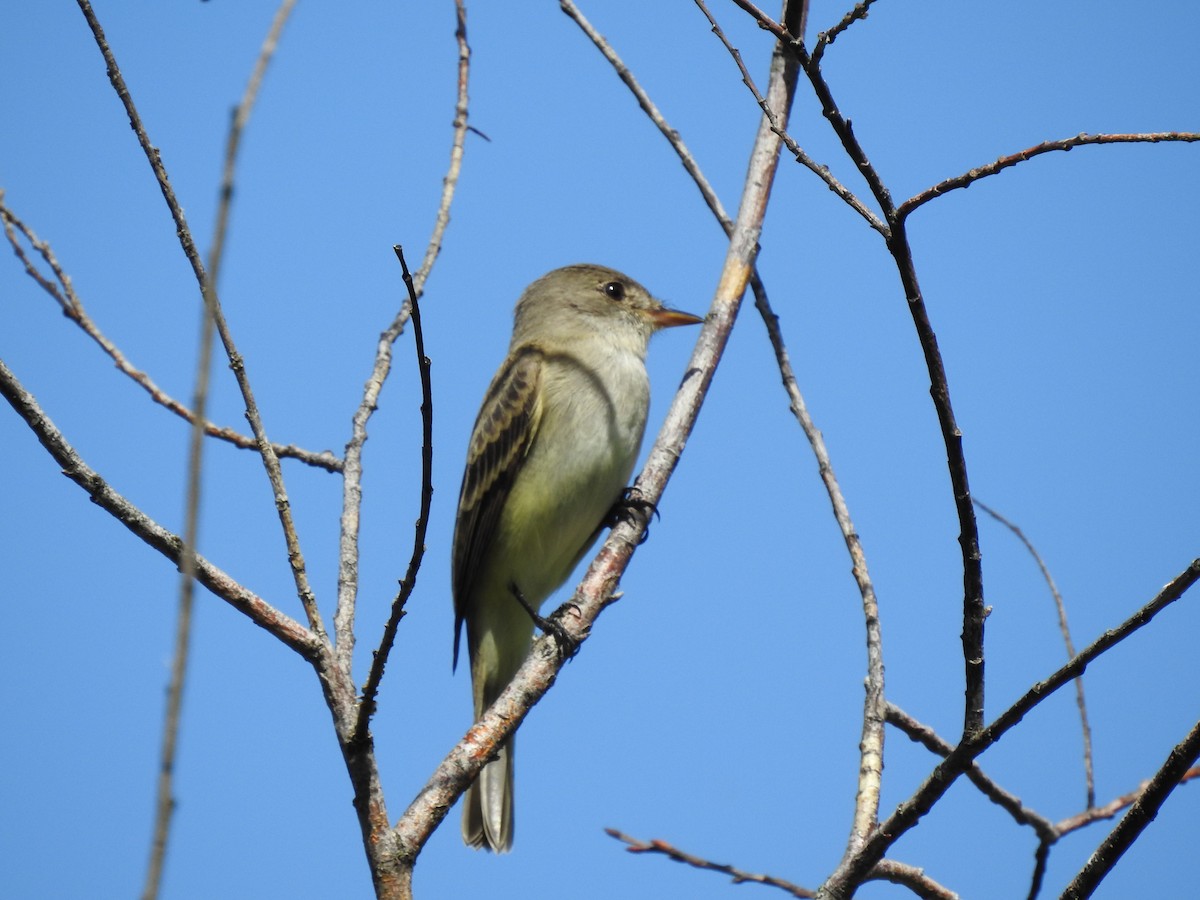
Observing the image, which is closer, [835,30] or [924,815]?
[835,30]

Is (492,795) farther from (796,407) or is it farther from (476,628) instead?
(796,407)

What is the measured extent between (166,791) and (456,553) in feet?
18.3

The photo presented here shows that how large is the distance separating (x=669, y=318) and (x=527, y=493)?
63.1 inches

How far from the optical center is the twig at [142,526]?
10.2 ft

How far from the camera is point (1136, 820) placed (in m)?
2.63

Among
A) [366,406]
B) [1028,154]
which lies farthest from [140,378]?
[1028,154]

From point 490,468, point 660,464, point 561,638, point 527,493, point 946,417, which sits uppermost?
point 490,468

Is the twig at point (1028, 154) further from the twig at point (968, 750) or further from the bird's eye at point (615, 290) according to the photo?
the bird's eye at point (615, 290)

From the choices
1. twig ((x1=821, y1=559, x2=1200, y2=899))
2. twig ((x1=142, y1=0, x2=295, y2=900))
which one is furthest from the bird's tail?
twig ((x1=142, y1=0, x2=295, y2=900))

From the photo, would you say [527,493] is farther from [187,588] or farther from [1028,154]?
[187,588]

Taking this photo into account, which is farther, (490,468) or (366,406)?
(490,468)

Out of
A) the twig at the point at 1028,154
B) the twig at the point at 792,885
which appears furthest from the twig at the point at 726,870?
the twig at the point at 1028,154

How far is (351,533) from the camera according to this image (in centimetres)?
428

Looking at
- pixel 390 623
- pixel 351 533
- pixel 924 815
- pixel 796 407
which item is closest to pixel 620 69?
pixel 796 407
